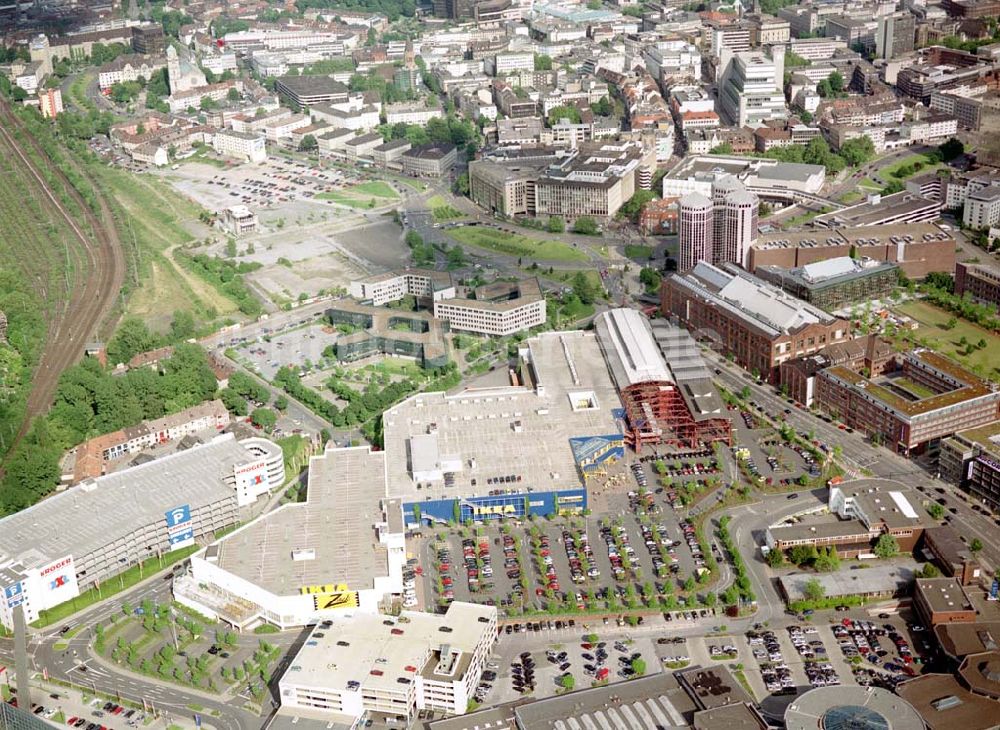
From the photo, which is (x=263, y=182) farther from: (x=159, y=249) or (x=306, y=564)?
(x=306, y=564)

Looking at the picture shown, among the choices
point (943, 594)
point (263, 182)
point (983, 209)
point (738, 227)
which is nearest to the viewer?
point (943, 594)

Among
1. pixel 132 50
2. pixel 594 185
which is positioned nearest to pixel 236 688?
pixel 594 185

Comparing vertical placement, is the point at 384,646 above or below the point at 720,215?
below

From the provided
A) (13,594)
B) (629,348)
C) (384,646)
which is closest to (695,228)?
(629,348)

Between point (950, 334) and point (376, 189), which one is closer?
point (950, 334)

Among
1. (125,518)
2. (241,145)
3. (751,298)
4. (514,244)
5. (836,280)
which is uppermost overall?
(241,145)

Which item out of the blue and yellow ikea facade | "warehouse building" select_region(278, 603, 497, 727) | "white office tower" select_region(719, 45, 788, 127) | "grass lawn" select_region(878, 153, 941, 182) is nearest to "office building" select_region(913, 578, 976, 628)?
the blue and yellow ikea facade

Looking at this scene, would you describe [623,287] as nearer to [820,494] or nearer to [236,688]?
[820,494]
